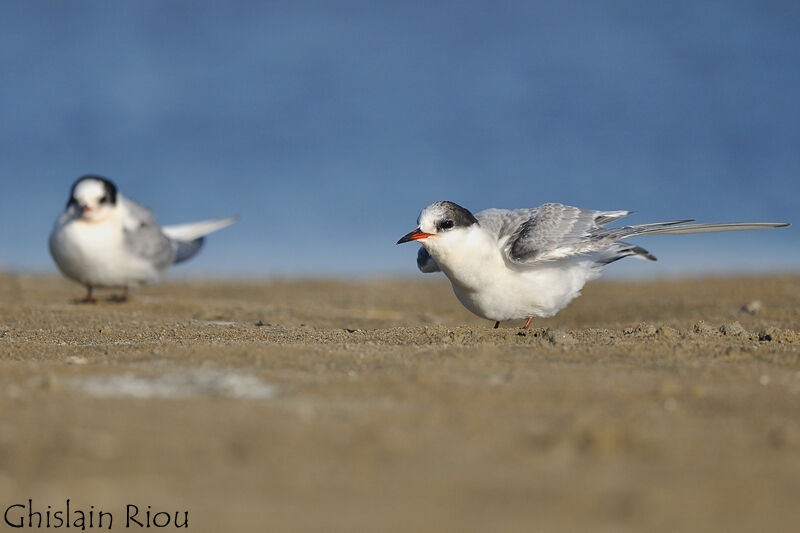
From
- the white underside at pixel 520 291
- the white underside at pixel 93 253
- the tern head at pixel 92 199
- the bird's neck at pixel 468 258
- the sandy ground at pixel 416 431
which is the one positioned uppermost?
the tern head at pixel 92 199

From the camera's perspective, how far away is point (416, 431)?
2.61 m

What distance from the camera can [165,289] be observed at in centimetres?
1045

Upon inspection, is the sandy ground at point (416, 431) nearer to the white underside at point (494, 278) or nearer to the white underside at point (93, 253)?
the white underside at point (494, 278)

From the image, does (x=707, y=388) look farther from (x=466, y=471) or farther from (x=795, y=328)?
(x=795, y=328)

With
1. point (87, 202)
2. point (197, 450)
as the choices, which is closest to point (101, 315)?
point (87, 202)

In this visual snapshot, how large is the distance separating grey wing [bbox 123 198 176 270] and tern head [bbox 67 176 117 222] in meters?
0.24

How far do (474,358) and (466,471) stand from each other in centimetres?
152

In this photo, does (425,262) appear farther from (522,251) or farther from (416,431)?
(416,431)

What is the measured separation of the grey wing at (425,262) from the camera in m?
5.56

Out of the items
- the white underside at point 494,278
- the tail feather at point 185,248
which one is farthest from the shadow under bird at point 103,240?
the white underside at point 494,278

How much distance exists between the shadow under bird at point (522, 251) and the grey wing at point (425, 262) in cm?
4

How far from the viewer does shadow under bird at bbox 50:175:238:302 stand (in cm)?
756

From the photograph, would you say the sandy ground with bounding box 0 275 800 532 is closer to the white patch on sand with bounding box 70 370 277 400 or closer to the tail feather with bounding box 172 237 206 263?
the white patch on sand with bounding box 70 370 277 400

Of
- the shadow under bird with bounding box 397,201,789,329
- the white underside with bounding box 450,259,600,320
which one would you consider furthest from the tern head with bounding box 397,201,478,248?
the white underside with bounding box 450,259,600,320
